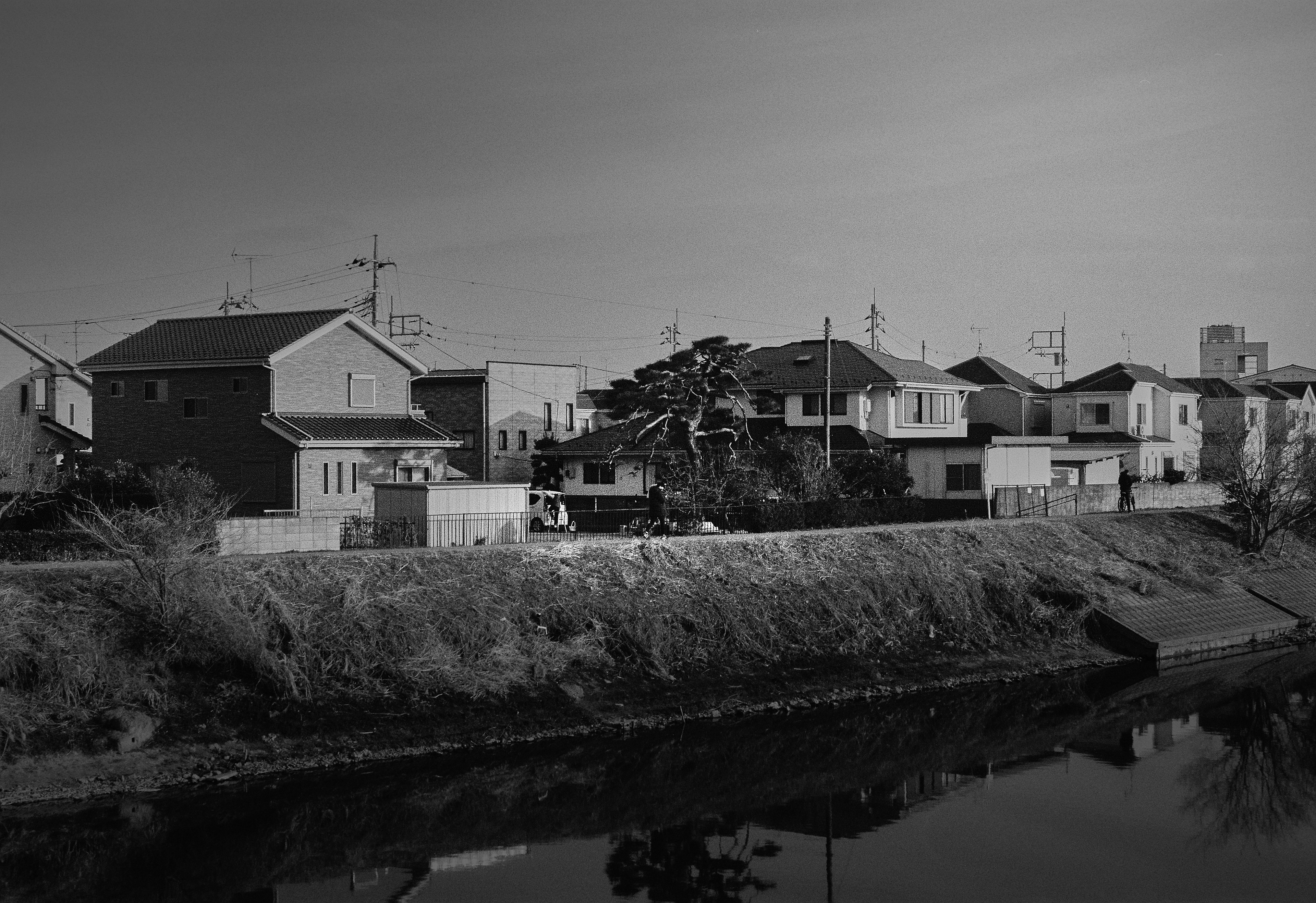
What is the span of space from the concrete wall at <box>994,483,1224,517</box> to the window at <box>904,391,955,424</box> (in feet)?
17.8

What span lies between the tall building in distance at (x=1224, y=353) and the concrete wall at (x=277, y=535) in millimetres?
70062

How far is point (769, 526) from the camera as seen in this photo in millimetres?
32625

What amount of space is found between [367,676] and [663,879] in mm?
7119

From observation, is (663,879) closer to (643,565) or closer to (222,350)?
(643,565)

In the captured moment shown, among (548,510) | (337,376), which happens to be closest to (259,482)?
(337,376)

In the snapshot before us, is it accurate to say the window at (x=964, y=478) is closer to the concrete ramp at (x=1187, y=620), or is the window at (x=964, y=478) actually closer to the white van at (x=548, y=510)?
Answer: the concrete ramp at (x=1187, y=620)

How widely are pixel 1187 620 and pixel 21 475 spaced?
2769cm

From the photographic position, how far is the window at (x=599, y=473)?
1699 inches

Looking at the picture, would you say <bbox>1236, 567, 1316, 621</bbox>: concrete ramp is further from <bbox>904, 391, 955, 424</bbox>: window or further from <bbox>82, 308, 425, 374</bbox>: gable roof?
<bbox>82, 308, 425, 374</bbox>: gable roof

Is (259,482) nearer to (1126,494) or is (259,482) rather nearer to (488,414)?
(488,414)

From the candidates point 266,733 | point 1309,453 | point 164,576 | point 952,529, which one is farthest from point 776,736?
point 1309,453

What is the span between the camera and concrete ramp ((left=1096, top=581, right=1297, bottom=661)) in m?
29.6

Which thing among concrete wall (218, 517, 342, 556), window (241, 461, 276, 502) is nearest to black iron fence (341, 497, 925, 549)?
concrete wall (218, 517, 342, 556)

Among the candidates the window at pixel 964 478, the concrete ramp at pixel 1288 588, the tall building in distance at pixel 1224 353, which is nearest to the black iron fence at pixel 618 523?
the window at pixel 964 478
